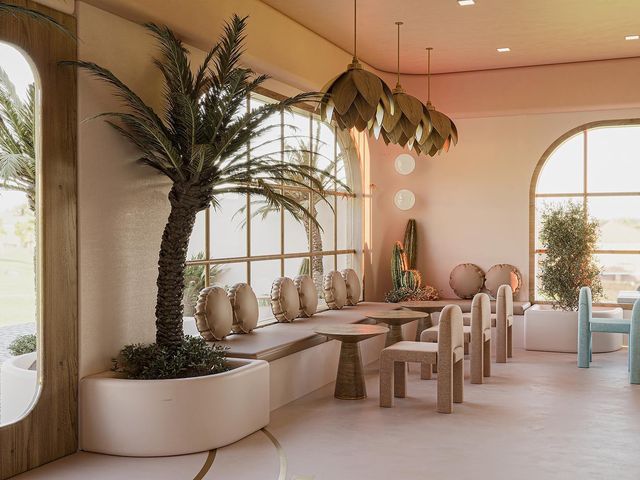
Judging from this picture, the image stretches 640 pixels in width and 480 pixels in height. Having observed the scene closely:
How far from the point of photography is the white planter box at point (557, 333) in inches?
370

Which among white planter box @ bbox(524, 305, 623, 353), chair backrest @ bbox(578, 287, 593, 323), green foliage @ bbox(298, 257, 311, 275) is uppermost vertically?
green foliage @ bbox(298, 257, 311, 275)

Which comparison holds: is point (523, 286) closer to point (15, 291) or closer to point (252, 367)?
point (252, 367)

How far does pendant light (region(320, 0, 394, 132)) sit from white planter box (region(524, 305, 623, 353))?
180 inches

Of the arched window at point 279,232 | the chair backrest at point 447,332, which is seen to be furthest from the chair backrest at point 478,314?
the arched window at point 279,232

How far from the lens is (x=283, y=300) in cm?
789

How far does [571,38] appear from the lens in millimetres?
8906

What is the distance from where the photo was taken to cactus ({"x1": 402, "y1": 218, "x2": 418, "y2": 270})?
11.0 meters

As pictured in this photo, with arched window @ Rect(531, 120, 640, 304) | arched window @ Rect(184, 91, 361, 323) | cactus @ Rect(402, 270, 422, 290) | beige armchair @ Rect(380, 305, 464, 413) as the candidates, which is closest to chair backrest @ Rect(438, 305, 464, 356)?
beige armchair @ Rect(380, 305, 464, 413)

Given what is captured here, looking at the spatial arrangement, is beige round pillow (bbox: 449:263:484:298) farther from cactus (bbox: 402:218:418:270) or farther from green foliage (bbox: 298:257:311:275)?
green foliage (bbox: 298:257:311:275)

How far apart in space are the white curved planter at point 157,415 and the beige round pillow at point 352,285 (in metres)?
4.34

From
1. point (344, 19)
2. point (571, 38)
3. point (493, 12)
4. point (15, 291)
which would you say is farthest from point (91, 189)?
point (571, 38)

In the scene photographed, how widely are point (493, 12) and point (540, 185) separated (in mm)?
3612

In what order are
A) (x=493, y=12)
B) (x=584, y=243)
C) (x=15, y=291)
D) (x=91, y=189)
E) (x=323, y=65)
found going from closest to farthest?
(x=15, y=291) < (x=91, y=189) < (x=493, y=12) < (x=323, y=65) < (x=584, y=243)

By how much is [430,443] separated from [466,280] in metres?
5.58
